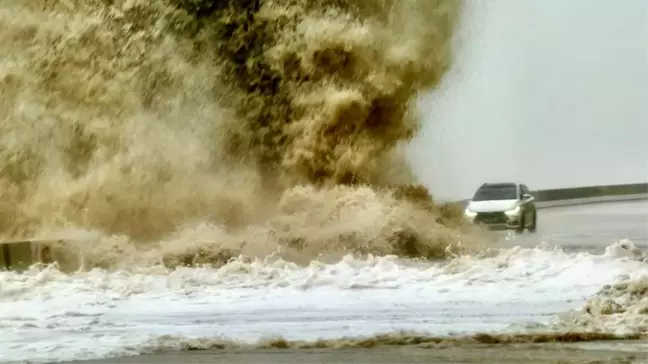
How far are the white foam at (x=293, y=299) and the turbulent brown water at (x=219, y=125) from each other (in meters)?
0.12

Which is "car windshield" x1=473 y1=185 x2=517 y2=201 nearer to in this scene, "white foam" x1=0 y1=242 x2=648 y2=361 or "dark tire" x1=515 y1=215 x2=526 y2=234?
"dark tire" x1=515 y1=215 x2=526 y2=234

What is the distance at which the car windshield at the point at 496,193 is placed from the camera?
338 centimetres

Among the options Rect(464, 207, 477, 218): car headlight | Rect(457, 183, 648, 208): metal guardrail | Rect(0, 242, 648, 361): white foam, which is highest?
Rect(457, 183, 648, 208): metal guardrail

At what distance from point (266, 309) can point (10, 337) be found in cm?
117

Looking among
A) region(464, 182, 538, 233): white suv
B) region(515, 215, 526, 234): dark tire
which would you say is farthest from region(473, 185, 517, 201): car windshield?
region(515, 215, 526, 234): dark tire

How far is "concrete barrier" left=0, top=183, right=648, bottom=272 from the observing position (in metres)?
3.33

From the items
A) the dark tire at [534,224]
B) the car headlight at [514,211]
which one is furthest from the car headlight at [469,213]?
the dark tire at [534,224]

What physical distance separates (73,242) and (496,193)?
6.92 feet

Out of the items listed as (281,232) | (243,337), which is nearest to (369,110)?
(281,232)

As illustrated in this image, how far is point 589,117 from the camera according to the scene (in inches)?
132

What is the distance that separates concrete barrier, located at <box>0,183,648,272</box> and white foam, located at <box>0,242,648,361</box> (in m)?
0.07

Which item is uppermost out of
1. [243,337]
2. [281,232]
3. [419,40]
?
[419,40]

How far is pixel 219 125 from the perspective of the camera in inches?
149

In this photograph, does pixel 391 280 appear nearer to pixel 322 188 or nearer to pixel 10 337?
pixel 322 188
